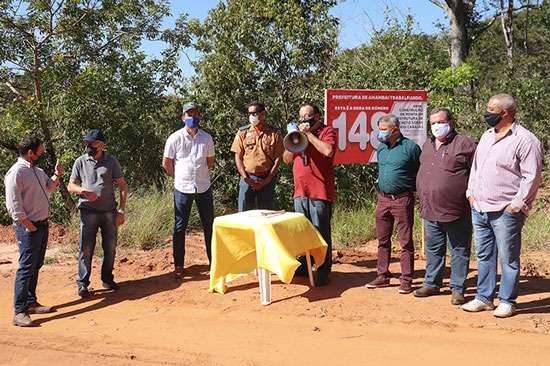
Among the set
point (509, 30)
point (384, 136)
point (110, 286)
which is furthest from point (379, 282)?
point (509, 30)

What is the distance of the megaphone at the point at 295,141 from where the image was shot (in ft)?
20.5

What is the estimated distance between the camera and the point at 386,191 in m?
6.36

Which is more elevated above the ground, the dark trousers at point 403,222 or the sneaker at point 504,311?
the dark trousers at point 403,222

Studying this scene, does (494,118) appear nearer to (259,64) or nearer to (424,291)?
(424,291)

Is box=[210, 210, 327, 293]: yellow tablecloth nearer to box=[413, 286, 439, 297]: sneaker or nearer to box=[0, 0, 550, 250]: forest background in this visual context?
box=[413, 286, 439, 297]: sneaker

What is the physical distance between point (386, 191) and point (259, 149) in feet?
5.62

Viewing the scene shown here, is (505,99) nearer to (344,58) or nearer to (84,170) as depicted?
(84,170)

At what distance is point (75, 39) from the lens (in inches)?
448

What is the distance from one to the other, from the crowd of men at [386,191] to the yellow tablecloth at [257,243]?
0.36 meters

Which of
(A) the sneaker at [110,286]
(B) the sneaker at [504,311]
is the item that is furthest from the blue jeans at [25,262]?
(B) the sneaker at [504,311]

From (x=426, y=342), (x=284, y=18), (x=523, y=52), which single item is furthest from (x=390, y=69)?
(x=523, y=52)

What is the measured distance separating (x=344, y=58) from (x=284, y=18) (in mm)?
1461

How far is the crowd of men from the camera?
533 centimetres

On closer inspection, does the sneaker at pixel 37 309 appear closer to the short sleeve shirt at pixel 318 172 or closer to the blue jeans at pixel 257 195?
the blue jeans at pixel 257 195
